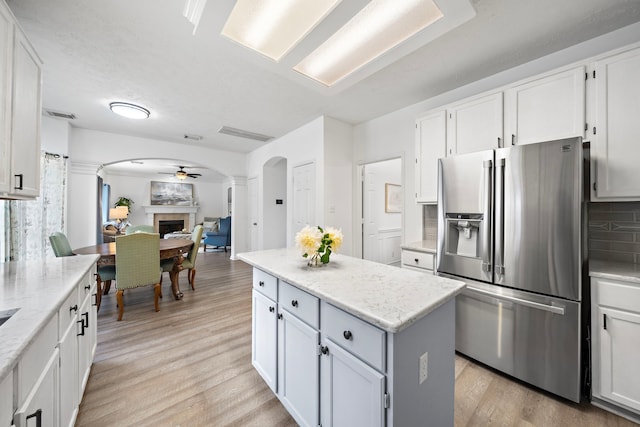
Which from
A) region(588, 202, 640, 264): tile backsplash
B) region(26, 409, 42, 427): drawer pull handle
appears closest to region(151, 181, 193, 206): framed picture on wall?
region(26, 409, 42, 427): drawer pull handle

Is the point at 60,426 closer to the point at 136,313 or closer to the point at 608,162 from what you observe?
the point at 136,313

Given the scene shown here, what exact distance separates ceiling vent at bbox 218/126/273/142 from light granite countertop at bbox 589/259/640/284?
469 cm

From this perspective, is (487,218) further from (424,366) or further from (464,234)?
(424,366)

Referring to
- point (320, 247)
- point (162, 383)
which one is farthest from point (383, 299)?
point (162, 383)

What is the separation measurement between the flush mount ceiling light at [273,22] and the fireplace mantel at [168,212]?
9.22m

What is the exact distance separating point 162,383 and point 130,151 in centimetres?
459

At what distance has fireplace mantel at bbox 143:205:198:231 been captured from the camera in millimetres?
9328

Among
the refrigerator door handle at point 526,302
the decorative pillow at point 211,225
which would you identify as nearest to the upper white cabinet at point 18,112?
the refrigerator door handle at point 526,302

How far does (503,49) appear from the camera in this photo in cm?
216

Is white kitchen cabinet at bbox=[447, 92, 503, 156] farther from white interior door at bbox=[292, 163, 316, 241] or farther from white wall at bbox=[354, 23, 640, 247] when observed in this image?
white interior door at bbox=[292, 163, 316, 241]

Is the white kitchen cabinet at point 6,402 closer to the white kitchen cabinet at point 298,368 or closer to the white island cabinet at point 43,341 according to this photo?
the white island cabinet at point 43,341

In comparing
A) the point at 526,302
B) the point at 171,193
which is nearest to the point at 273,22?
the point at 526,302

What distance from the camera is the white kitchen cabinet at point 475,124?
2211 mm

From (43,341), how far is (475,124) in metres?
3.22
